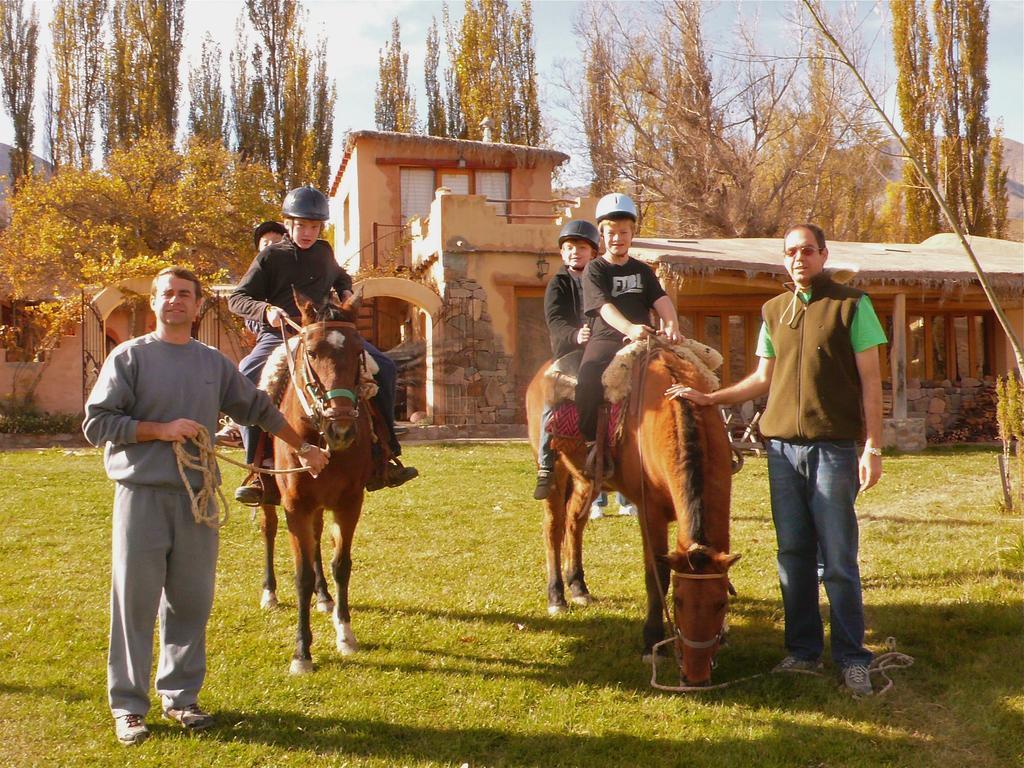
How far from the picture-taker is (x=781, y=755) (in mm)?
3922

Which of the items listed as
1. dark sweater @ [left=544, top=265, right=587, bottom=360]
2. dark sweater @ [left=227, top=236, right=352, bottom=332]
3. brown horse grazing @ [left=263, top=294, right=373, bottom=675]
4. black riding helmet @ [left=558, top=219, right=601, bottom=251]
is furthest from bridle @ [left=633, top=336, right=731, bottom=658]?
dark sweater @ [left=227, top=236, right=352, bottom=332]

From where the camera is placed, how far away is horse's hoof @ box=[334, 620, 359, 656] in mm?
5379

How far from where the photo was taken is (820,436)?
4543 millimetres

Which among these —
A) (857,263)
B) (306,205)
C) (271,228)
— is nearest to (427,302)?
(857,263)

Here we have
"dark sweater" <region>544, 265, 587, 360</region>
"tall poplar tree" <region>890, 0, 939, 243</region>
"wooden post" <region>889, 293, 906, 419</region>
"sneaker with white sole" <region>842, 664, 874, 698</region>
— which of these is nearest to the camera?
"sneaker with white sole" <region>842, 664, 874, 698</region>

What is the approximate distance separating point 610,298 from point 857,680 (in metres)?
2.46

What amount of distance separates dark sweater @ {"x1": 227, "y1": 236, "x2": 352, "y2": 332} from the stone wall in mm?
12983

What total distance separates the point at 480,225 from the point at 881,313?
8.76 meters

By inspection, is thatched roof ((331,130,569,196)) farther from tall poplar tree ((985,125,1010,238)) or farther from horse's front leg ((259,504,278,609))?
horse's front leg ((259,504,278,609))

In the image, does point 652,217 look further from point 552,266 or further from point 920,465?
point 920,465

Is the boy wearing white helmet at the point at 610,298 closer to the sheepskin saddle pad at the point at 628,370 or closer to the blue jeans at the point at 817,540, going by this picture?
the sheepskin saddle pad at the point at 628,370

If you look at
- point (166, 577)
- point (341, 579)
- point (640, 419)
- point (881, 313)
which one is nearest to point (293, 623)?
point (341, 579)

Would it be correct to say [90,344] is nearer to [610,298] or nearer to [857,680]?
[610,298]

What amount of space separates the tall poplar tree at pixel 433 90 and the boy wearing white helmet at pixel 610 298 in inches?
1170
